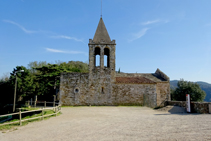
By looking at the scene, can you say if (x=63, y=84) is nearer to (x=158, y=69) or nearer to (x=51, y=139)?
(x=51, y=139)

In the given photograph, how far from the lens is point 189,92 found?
29.5 metres

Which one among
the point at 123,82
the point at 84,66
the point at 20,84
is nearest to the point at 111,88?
the point at 123,82

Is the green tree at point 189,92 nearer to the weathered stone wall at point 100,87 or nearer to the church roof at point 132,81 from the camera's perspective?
the church roof at point 132,81

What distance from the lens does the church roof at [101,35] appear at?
20.1 meters

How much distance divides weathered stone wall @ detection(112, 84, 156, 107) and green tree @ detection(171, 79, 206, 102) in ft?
46.4

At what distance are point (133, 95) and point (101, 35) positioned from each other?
903cm

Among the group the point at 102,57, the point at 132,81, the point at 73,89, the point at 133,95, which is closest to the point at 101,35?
the point at 102,57

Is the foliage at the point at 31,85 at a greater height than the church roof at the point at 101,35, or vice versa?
the church roof at the point at 101,35

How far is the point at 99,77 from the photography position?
19578 millimetres

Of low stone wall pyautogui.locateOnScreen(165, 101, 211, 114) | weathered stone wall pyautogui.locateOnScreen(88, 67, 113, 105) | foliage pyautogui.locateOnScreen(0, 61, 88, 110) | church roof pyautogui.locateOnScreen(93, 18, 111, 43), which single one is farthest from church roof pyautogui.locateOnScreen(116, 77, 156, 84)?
foliage pyautogui.locateOnScreen(0, 61, 88, 110)

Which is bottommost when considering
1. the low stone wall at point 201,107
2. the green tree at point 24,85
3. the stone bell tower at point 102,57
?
the low stone wall at point 201,107

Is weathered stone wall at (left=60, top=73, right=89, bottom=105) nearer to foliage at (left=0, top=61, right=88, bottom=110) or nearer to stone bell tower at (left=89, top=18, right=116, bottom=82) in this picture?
stone bell tower at (left=89, top=18, right=116, bottom=82)

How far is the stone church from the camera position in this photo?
19.2m

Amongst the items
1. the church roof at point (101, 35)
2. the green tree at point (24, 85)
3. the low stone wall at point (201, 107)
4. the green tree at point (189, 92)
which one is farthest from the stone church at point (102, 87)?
the green tree at point (189, 92)
